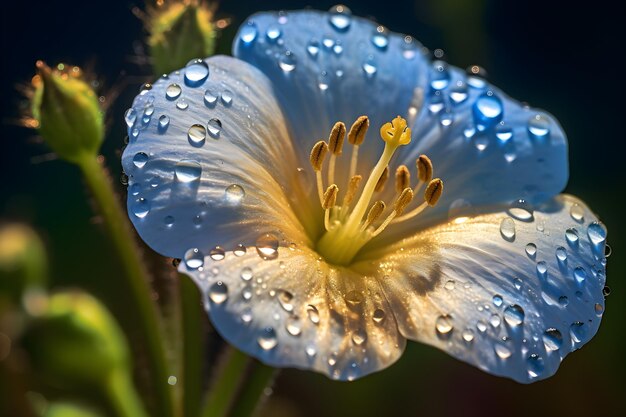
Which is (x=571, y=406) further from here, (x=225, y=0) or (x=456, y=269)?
(x=225, y=0)

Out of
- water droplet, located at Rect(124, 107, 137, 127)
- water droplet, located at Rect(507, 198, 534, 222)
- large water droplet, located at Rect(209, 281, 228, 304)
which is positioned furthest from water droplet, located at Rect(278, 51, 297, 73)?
large water droplet, located at Rect(209, 281, 228, 304)

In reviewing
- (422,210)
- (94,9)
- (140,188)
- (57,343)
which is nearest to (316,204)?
(422,210)

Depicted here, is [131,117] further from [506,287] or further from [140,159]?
[506,287]

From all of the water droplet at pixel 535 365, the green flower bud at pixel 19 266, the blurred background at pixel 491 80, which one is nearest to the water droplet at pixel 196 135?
the water droplet at pixel 535 365

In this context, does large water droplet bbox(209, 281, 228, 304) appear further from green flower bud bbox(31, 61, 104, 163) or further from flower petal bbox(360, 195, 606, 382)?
green flower bud bbox(31, 61, 104, 163)

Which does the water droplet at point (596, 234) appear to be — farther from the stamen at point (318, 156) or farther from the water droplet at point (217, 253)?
the water droplet at point (217, 253)

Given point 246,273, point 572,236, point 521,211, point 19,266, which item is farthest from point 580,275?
point 19,266
